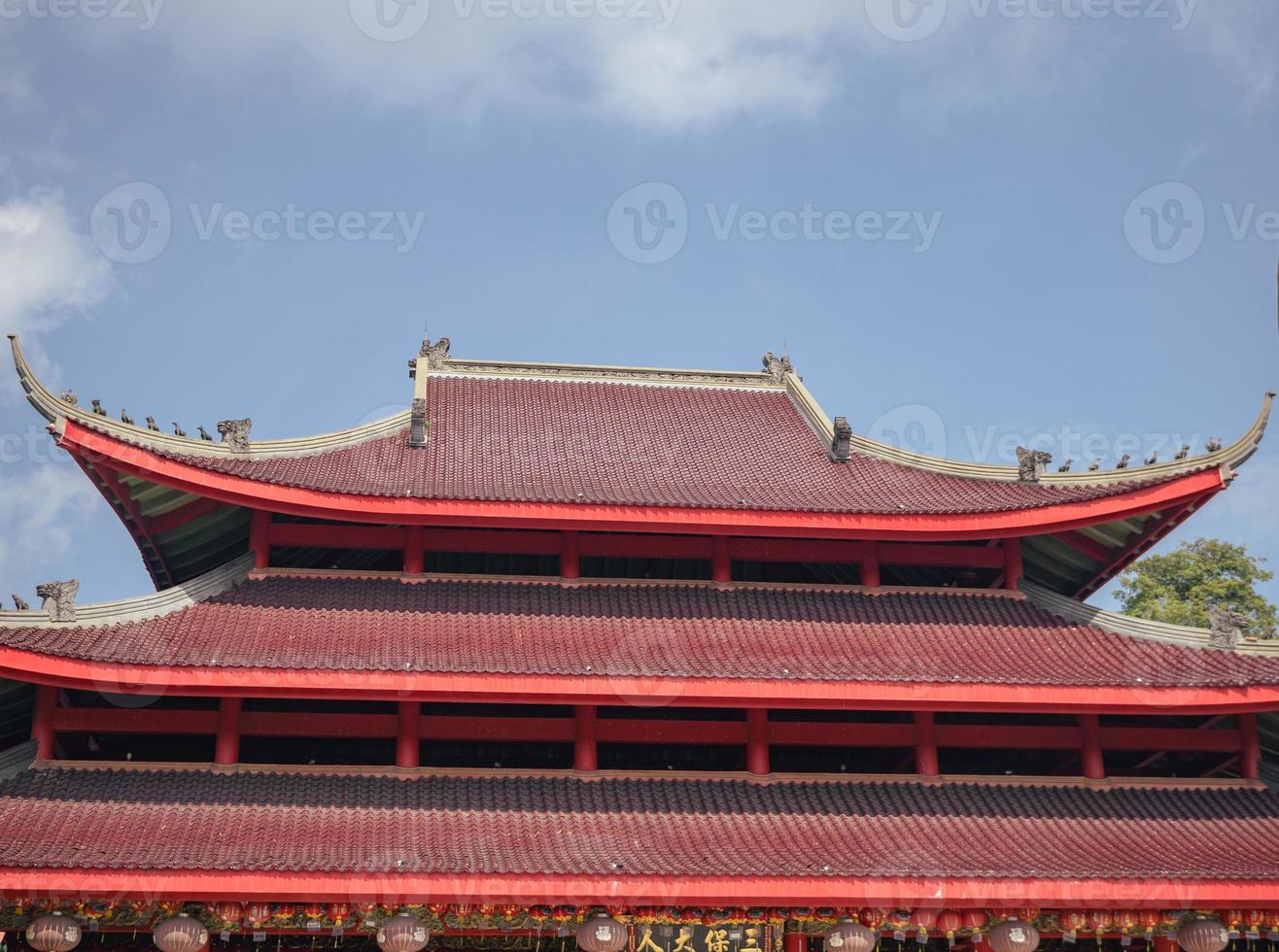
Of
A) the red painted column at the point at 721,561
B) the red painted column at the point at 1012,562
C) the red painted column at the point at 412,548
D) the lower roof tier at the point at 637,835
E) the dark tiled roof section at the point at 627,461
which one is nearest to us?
the lower roof tier at the point at 637,835

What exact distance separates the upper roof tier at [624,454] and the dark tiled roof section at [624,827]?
4594 mm

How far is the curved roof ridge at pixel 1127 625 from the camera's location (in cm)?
2075

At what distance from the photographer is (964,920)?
701 inches

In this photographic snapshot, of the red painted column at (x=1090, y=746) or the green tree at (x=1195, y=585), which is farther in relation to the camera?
the green tree at (x=1195, y=585)

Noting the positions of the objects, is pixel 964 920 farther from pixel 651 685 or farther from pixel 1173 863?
pixel 651 685

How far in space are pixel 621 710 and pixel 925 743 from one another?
484cm

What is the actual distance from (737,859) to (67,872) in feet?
28.4

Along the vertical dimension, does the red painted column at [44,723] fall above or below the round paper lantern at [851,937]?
above

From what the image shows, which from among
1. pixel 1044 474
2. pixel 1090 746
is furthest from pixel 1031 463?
pixel 1090 746

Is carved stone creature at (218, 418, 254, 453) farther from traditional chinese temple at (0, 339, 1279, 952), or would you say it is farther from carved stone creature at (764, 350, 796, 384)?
carved stone creature at (764, 350, 796, 384)

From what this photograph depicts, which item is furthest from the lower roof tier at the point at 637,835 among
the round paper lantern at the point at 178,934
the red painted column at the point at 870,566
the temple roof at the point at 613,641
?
the red painted column at the point at 870,566

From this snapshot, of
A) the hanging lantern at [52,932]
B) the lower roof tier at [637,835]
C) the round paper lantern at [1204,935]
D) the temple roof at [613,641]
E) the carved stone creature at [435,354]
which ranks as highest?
the carved stone creature at [435,354]

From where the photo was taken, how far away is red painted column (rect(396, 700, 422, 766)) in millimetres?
19594

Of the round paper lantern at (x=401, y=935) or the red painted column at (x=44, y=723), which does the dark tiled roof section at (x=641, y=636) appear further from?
the round paper lantern at (x=401, y=935)
